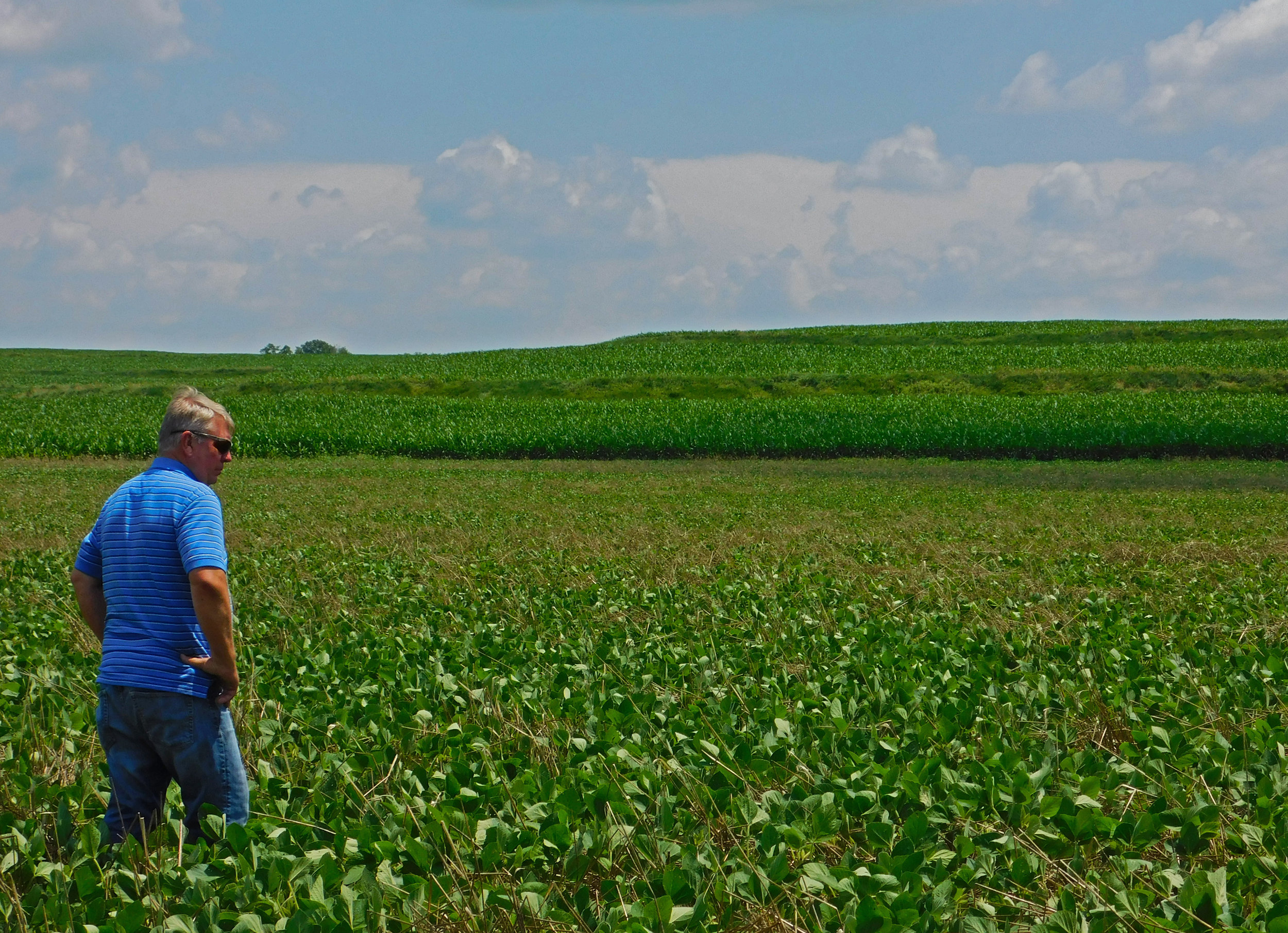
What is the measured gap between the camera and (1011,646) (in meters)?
7.45

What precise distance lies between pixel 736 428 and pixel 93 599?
33.3 meters

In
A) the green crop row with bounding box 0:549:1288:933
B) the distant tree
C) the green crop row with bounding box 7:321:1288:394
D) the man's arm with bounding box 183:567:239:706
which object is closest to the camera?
the green crop row with bounding box 0:549:1288:933

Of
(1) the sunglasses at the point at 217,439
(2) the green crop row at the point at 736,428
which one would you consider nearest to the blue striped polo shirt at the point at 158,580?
(1) the sunglasses at the point at 217,439

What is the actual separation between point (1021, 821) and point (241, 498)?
19.5 metres

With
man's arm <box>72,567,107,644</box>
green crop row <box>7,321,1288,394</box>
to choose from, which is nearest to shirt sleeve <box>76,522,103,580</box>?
man's arm <box>72,567,107,644</box>

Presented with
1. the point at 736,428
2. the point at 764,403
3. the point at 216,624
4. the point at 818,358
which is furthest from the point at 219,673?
the point at 818,358

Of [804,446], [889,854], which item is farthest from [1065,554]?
[804,446]

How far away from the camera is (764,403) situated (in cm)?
4125

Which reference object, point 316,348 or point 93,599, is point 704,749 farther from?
point 316,348

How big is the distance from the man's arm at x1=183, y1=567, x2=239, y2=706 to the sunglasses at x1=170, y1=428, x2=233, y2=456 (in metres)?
0.48

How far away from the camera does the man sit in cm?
396

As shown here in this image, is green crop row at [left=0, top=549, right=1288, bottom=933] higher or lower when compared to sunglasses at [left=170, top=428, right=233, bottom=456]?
lower

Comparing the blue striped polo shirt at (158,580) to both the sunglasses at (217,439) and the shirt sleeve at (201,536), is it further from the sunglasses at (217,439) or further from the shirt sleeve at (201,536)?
the sunglasses at (217,439)

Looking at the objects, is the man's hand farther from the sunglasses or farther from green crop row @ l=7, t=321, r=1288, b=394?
green crop row @ l=7, t=321, r=1288, b=394
